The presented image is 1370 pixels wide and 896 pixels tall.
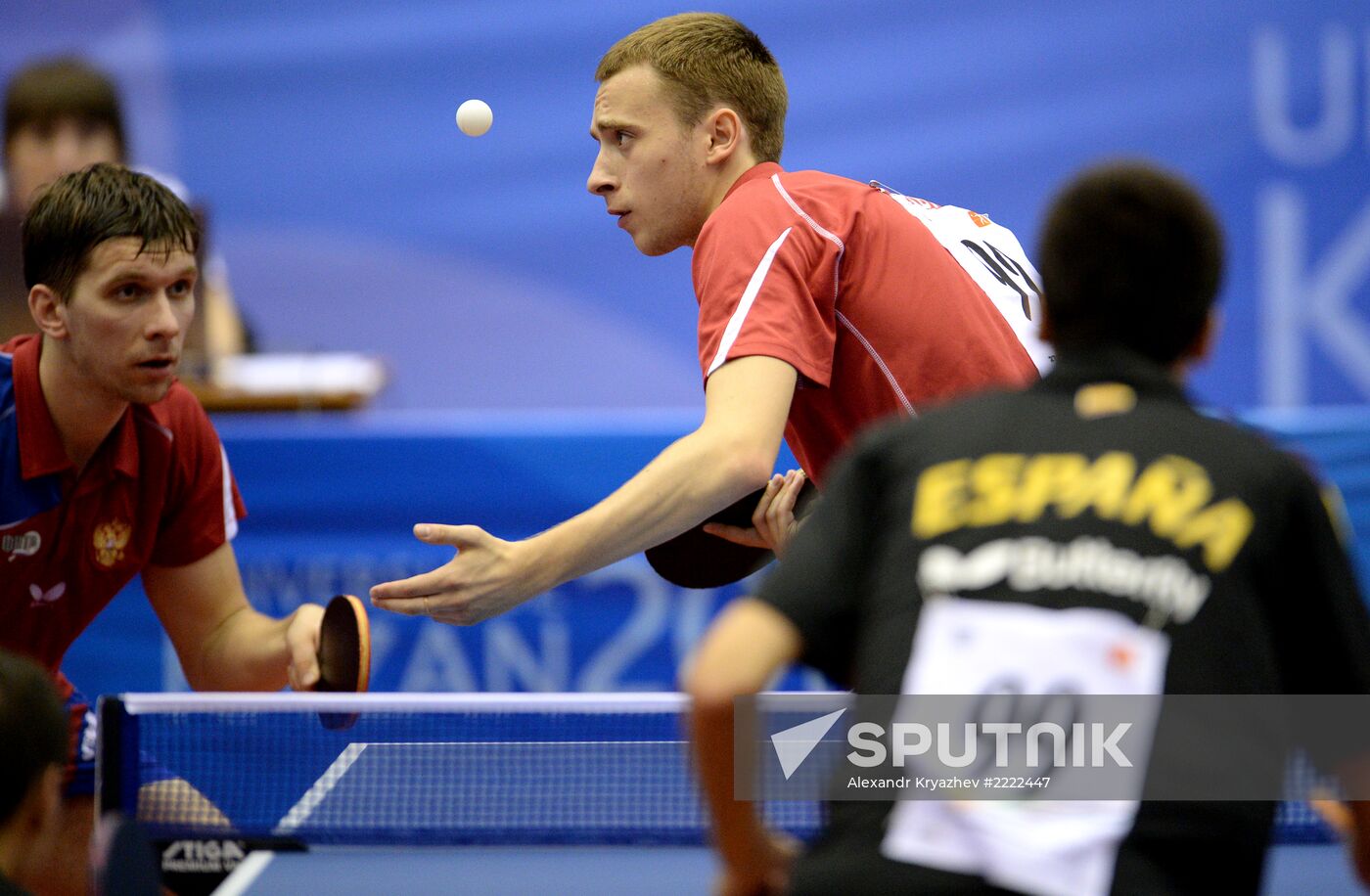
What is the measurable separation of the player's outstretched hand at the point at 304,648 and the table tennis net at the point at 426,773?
8.6 inches

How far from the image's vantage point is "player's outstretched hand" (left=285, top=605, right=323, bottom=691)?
354 cm

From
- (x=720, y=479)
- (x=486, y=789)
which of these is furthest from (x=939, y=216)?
(x=486, y=789)

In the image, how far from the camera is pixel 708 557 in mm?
3830

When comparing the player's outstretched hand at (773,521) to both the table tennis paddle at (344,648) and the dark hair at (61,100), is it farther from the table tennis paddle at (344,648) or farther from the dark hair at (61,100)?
the dark hair at (61,100)

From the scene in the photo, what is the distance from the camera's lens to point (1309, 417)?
6.11 meters

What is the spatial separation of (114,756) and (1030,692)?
6.47 ft

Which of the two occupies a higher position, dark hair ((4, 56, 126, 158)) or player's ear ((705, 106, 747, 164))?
dark hair ((4, 56, 126, 158))

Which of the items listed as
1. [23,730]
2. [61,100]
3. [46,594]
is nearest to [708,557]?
[46,594]

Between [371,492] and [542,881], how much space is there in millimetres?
2856

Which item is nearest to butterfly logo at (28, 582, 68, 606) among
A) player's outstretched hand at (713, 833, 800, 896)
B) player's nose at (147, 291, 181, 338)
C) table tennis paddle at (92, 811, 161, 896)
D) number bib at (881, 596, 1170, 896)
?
player's nose at (147, 291, 181, 338)

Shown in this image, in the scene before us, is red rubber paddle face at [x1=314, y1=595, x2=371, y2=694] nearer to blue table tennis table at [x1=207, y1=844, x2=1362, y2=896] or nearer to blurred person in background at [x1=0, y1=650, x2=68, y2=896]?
blue table tennis table at [x1=207, y1=844, x2=1362, y2=896]

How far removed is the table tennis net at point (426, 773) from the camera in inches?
120

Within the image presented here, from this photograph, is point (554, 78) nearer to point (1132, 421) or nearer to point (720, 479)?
point (720, 479)

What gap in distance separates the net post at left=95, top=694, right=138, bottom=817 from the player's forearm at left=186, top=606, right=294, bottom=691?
2.27 ft
